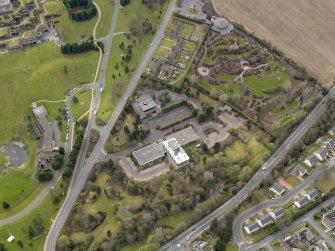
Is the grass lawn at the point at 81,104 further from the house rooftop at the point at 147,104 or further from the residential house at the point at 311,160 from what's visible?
the residential house at the point at 311,160

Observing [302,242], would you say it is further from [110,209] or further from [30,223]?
[30,223]

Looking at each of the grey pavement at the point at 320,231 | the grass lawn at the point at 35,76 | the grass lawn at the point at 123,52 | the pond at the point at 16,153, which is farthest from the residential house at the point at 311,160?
the pond at the point at 16,153

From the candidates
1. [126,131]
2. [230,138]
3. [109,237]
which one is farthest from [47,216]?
[230,138]

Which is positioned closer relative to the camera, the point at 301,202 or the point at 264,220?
the point at 264,220

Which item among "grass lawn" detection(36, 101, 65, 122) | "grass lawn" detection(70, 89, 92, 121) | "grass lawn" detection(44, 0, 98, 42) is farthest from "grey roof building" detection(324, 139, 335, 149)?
"grass lawn" detection(44, 0, 98, 42)

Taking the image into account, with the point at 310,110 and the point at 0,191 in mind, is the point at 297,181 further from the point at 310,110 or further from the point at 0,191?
the point at 0,191

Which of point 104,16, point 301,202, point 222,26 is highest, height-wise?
point 222,26

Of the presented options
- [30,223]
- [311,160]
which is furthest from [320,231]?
[30,223]
